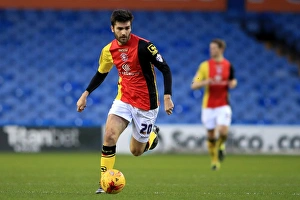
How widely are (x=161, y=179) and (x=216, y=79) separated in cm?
419

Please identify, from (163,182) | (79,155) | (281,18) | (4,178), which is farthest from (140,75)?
(281,18)

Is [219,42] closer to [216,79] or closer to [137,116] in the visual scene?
[216,79]

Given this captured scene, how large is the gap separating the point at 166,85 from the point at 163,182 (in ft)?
8.00

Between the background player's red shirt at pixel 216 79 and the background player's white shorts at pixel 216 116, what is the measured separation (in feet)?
0.31

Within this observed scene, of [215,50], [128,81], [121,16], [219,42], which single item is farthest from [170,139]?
[121,16]

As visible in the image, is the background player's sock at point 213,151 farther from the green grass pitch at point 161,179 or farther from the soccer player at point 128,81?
the soccer player at point 128,81

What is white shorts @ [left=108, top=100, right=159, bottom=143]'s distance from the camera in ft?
28.1

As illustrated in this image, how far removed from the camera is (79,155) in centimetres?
1819

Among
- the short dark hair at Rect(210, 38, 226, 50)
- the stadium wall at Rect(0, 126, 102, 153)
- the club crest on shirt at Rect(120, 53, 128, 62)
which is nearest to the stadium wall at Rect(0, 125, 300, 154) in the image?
the stadium wall at Rect(0, 126, 102, 153)

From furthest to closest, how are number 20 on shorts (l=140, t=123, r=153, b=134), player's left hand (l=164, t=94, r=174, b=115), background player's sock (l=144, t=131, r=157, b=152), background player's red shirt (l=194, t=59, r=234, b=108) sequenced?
1. background player's red shirt (l=194, t=59, r=234, b=108)
2. background player's sock (l=144, t=131, r=157, b=152)
3. number 20 on shorts (l=140, t=123, r=153, b=134)
4. player's left hand (l=164, t=94, r=174, b=115)

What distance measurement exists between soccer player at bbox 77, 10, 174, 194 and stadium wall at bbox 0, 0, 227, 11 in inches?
521

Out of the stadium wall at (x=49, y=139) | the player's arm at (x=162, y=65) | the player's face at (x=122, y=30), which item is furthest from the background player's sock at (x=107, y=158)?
the stadium wall at (x=49, y=139)

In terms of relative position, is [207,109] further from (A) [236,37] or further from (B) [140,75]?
(A) [236,37]

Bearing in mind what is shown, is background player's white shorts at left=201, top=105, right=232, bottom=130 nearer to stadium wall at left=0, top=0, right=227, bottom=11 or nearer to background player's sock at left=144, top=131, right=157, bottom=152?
background player's sock at left=144, top=131, right=157, bottom=152
